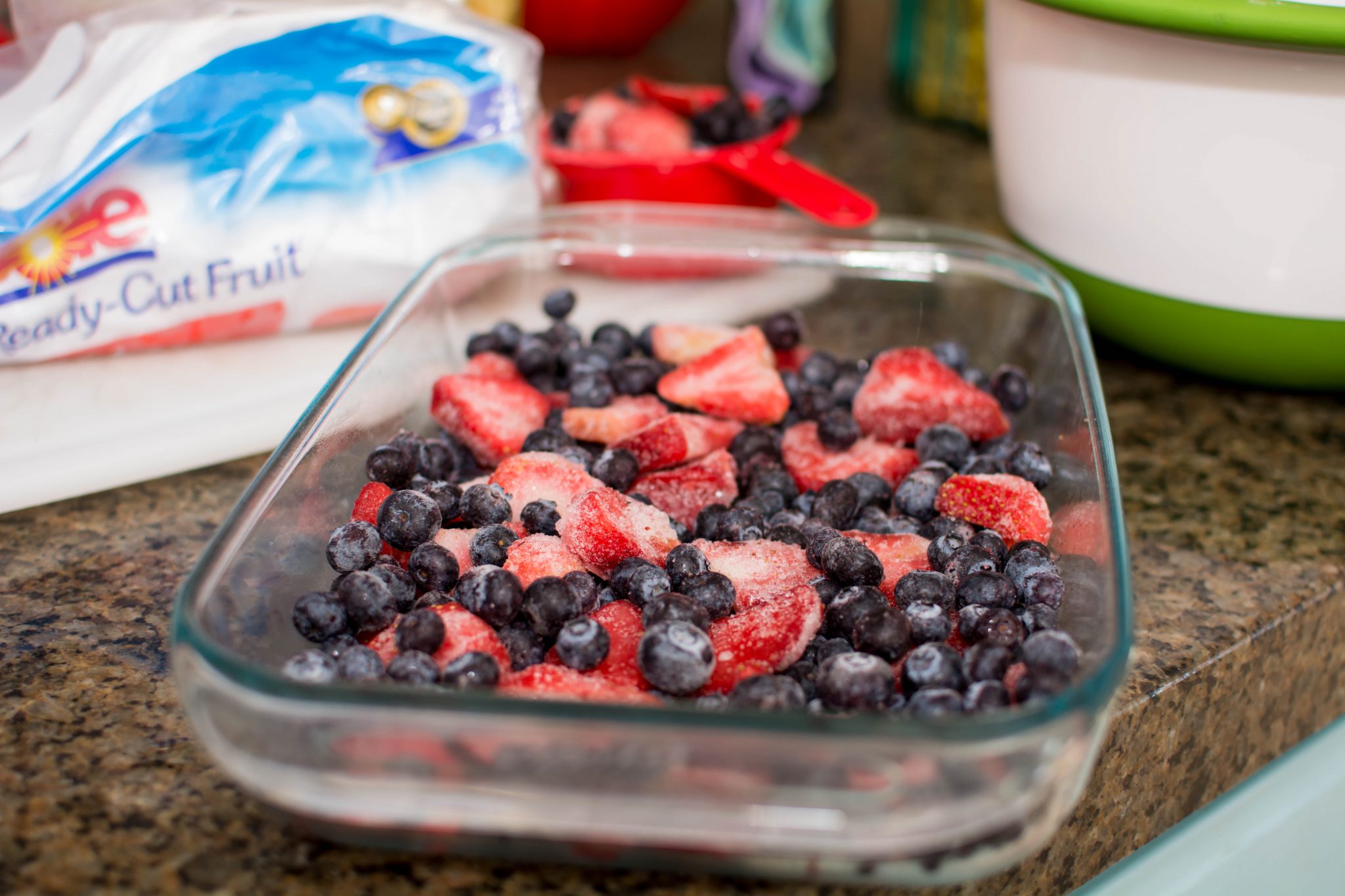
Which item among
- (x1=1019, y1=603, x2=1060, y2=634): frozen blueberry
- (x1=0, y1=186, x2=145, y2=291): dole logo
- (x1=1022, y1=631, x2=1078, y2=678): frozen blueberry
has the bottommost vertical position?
(x1=1019, y1=603, x2=1060, y2=634): frozen blueberry

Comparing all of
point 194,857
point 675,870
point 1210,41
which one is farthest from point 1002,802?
point 1210,41

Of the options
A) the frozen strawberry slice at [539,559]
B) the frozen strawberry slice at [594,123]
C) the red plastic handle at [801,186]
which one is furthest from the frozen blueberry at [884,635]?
the frozen strawberry slice at [594,123]

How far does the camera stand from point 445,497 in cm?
93

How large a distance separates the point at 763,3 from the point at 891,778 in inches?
65.9

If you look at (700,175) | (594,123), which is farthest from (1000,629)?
(594,123)

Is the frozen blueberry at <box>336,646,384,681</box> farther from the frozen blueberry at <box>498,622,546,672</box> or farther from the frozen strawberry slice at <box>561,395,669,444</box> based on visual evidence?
the frozen strawberry slice at <box>561,395,669,444</box>

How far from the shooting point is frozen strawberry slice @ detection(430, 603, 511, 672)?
748 mm

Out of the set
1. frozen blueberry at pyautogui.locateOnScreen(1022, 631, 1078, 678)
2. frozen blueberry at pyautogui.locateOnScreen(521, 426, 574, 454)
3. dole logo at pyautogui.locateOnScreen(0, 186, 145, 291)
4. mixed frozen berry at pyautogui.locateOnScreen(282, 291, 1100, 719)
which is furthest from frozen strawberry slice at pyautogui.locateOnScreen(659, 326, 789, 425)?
dole logo at pyautogui.locateOnScreen(0, 186, 145, 291)

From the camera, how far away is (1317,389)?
123cm

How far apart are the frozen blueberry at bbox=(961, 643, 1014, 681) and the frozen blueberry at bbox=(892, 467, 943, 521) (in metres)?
0.25

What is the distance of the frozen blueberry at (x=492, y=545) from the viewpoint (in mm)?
857

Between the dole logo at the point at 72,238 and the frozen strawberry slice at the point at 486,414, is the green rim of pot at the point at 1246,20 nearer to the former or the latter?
the frozen strawberry slice at the point at 486,414

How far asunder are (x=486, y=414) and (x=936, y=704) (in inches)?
21.1

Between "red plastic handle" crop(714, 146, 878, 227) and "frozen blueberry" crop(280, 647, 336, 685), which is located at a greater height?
"red plastic handle" crop(714, 146, 878, 227)
